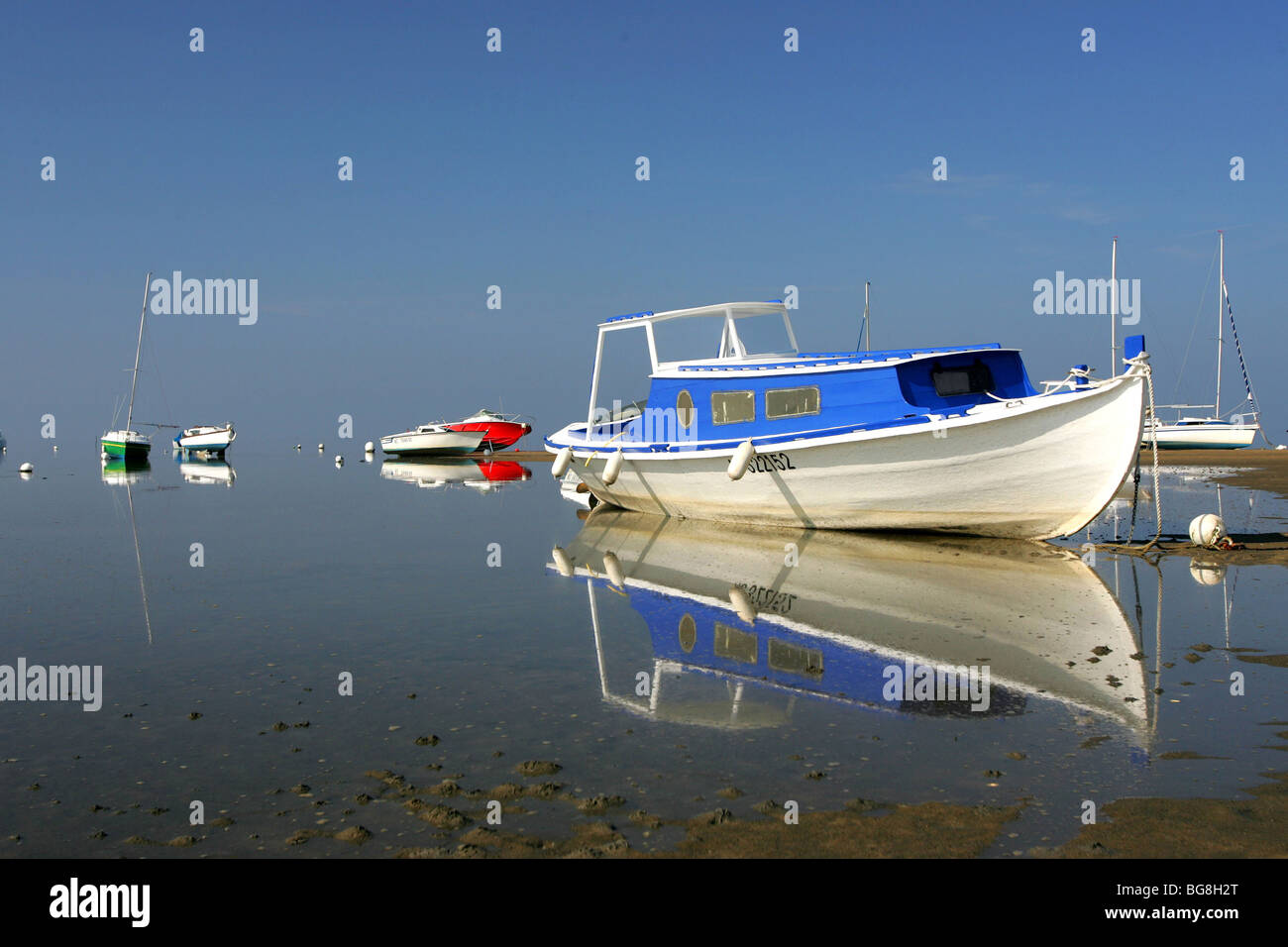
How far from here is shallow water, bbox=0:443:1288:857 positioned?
6.78 m

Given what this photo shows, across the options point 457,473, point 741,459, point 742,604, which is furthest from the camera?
point 457,473

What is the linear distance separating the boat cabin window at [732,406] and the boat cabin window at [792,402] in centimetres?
45

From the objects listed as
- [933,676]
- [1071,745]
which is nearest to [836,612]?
[933,676]

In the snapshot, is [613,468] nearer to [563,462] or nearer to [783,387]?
[563,462]

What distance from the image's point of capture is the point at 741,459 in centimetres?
1992

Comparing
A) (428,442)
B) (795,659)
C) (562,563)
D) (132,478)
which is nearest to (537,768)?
(795,659)

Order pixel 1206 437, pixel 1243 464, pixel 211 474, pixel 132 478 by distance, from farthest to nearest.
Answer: pixel 1206 437, pixel 211 474, pixel 132 478, pixel 1243 464

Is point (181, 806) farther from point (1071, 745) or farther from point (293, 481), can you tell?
point (293, 481)

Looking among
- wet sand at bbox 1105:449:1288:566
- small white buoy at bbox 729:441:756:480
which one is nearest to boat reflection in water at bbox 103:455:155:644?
small white buoy at bbox 729:441:756:480

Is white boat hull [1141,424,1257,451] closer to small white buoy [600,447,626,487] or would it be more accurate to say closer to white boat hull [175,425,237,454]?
small white buoy [600,447,626,487]

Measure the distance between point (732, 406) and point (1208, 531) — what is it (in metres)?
9.14

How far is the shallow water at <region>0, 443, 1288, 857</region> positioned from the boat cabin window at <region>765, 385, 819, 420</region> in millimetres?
2601
